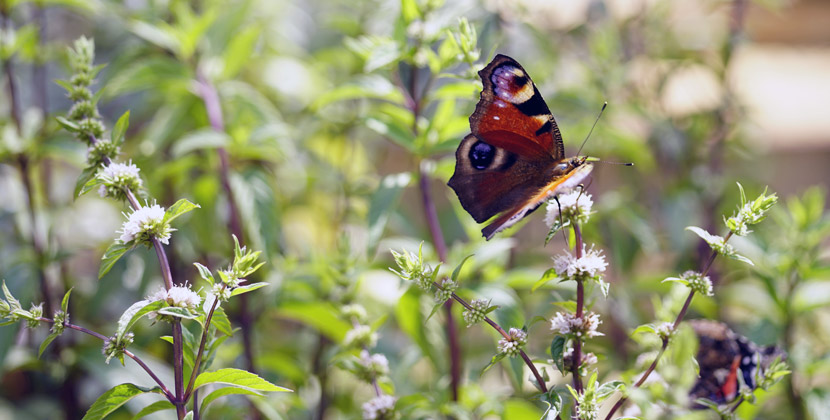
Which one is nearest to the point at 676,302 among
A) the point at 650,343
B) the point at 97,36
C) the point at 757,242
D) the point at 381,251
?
the point at 650,343

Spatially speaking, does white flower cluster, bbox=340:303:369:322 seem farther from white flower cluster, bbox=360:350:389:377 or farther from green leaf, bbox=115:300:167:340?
green leaf, bbox=115:300:167:340

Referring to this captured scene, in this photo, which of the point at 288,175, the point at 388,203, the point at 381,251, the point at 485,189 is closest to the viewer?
the point at 485,189

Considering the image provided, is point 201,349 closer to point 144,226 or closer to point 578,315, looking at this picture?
point 144,226

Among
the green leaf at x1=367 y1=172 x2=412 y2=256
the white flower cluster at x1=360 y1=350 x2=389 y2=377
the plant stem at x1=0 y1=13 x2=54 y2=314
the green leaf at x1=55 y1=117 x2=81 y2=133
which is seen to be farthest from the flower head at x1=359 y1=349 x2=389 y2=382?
the plant stem at x1=0 y1=13 x2=54 y2=314

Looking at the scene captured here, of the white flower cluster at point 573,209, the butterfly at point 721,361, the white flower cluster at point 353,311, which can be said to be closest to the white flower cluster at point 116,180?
the white flower cluster at point 353,311

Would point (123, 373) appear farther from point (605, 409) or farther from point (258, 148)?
point (605, 409)

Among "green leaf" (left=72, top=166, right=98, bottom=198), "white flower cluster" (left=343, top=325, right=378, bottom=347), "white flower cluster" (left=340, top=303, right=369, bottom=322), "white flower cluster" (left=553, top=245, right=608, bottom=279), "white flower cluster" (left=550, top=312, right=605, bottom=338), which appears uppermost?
"green leaf" (left=72, top=166, right=98, bottom=198)

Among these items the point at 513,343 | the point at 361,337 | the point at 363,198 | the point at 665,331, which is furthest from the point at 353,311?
the point at 363,198
